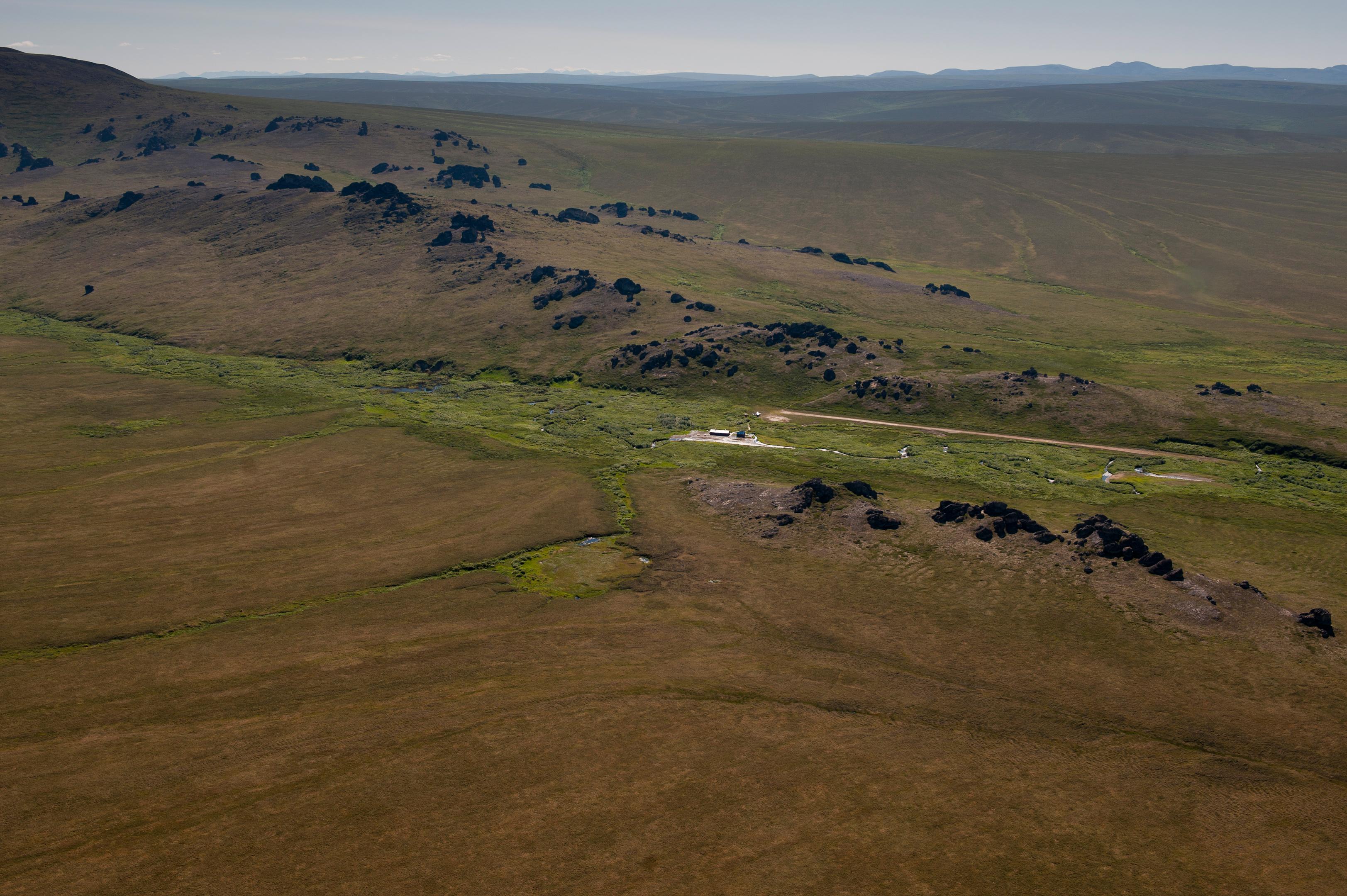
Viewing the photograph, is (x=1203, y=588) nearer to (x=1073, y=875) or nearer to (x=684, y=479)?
(x=1073, y=875)

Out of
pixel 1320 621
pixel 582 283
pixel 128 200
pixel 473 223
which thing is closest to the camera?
pixel 1320 621

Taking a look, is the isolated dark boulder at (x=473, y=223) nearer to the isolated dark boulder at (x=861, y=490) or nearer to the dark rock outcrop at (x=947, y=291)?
the dark rock outcrop at (x=947, y=291)

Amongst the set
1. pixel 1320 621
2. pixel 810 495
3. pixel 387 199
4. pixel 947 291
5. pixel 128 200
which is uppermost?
pixel 387 199

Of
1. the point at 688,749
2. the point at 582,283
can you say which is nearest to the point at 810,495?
the point at 688,749

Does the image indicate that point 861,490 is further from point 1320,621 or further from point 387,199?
point 387,199

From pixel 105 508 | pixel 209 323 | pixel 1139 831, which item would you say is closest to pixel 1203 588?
pixel 1139 831

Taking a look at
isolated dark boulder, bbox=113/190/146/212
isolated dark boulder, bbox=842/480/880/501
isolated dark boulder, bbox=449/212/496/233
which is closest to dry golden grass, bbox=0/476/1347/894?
isolated dark boulder, bbox=842/480/880/501
